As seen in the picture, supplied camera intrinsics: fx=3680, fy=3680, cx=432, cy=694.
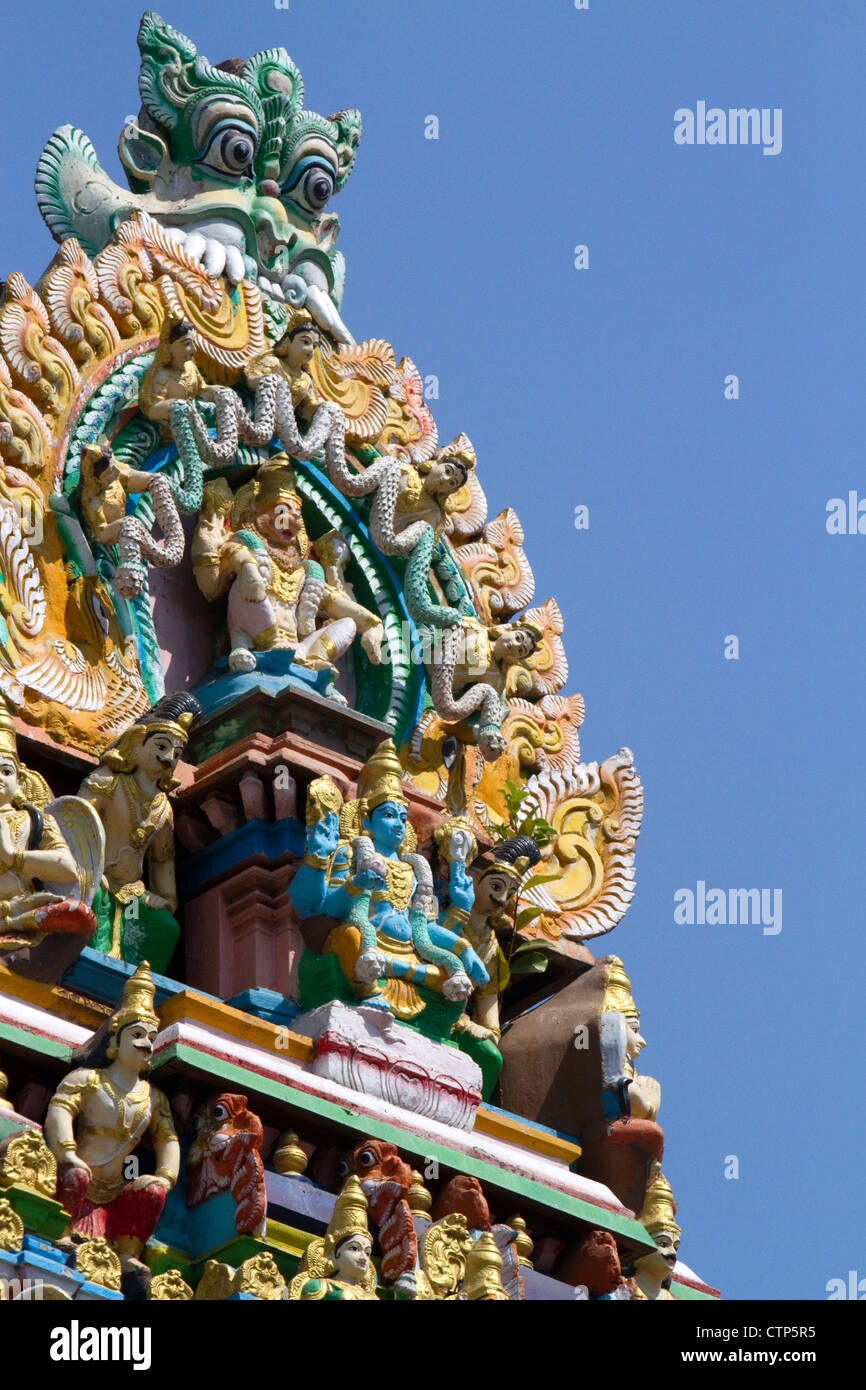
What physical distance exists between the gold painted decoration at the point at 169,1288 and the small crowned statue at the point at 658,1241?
12.9 ft

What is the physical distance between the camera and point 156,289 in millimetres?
25375

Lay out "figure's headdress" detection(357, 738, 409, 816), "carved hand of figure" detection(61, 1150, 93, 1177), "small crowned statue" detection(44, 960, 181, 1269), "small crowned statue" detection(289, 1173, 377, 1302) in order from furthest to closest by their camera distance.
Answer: "figure's headdress" detection(357, 738, 409, 816) → "small crowned statue" detection(289, 1173, 377, 1302) → "small crowned statue" detection(44, 960, 181, 1269) → "carved hand of figure" detection(61, 1150, 93, 1177)

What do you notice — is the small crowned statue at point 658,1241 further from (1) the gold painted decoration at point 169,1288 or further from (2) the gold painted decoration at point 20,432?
(2) the gold painted decoration at point 20,432

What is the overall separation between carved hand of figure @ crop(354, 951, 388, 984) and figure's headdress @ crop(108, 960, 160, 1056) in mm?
1847

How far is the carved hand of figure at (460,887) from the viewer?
948 inches

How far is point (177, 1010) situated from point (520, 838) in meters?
4.11

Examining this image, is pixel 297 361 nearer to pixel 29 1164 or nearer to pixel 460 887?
pixel 460 887

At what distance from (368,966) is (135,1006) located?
2.32 meters

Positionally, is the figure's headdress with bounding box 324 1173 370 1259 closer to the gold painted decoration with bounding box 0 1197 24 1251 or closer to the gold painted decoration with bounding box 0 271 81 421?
the gold painted decoration with bounding box 0 1197 24 1251

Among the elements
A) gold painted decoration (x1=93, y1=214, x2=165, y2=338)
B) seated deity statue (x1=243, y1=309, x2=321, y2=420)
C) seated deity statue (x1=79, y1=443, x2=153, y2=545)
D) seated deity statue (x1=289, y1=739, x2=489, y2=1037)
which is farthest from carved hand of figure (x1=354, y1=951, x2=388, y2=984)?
gold painted decoration (x1=93, y1=214, x2=165, y2=338)

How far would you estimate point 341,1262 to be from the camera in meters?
20.7

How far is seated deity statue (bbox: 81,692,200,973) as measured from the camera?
22.7 meters

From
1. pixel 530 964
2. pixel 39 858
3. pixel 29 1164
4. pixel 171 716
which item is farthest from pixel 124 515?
pixel 29 1164
